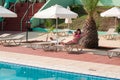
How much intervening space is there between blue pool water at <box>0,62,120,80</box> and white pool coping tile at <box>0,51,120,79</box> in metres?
0.16

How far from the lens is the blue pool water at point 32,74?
43.5ft

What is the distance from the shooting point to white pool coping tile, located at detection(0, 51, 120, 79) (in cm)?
1316

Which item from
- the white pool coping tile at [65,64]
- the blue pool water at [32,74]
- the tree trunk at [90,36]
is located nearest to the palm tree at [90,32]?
the tree trunk at [90,36]

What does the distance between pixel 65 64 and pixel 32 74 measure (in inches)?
53.4

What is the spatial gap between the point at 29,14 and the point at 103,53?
14.9 m

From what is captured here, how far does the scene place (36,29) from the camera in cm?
2975

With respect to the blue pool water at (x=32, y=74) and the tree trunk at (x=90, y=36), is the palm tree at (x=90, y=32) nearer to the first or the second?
the tree trunk at (x=90, y=36)

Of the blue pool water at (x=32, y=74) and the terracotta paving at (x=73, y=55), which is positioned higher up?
the terracotta paving at (x=73, y=55)

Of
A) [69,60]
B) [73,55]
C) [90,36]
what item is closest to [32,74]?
[69,60]

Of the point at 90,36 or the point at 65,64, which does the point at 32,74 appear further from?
the point at 90,36

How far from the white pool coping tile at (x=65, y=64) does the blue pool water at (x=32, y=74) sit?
16 cm

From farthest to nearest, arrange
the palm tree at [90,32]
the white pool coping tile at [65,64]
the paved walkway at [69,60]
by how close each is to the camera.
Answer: the palm tree at [90,32] → the paved walkway at [69,60] → the white pool coping tile at [65,64]

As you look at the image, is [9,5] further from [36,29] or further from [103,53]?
[103,53]

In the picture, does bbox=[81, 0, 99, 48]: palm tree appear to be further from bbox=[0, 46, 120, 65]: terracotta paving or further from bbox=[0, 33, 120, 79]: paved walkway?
bbox=[0, 46, 120, 65]: terracotta paving
